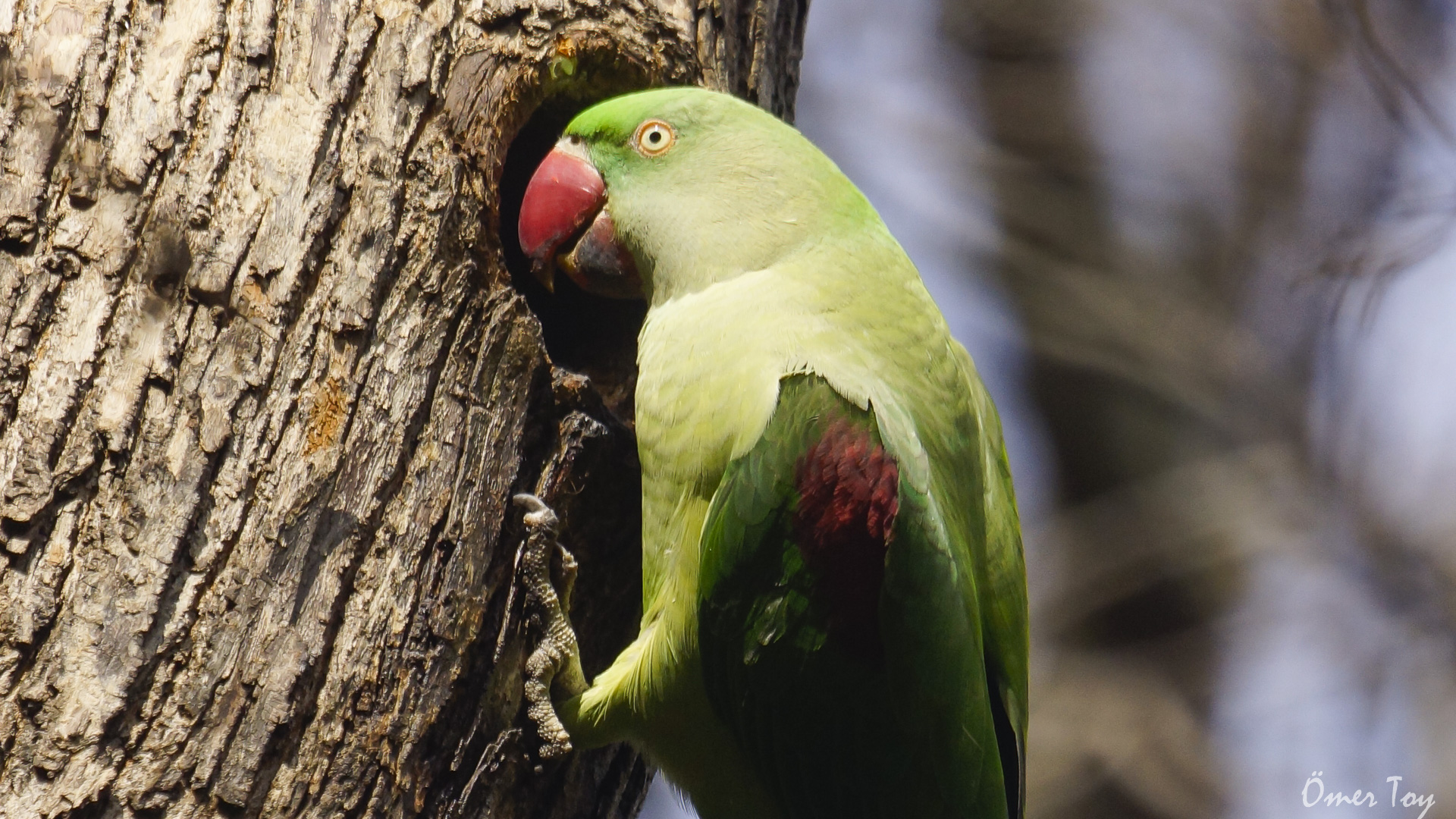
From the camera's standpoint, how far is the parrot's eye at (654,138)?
2875 millimetres

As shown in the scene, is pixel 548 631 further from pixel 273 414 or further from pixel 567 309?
pixel 567 309

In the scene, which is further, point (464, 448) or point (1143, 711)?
point (1143, 711)

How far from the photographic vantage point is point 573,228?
9.52 feet

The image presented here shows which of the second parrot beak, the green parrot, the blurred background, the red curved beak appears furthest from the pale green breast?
the blurred background

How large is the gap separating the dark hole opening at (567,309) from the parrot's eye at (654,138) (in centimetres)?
23

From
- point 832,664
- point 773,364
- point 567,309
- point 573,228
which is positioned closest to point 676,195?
point 573,228

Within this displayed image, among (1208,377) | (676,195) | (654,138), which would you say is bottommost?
(1208,377)

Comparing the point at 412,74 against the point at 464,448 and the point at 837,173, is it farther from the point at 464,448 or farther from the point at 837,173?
the point at 837,173

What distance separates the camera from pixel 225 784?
2064 mm

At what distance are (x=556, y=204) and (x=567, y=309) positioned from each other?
0.50 metres

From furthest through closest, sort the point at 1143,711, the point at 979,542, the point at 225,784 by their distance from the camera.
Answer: the point at 1143,711 → the point at 979,542 → the point at 225,784

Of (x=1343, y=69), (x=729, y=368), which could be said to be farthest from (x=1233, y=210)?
(x=729, y=368)

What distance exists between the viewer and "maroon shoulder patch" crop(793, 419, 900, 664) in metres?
2.35

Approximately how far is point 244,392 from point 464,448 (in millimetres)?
452
